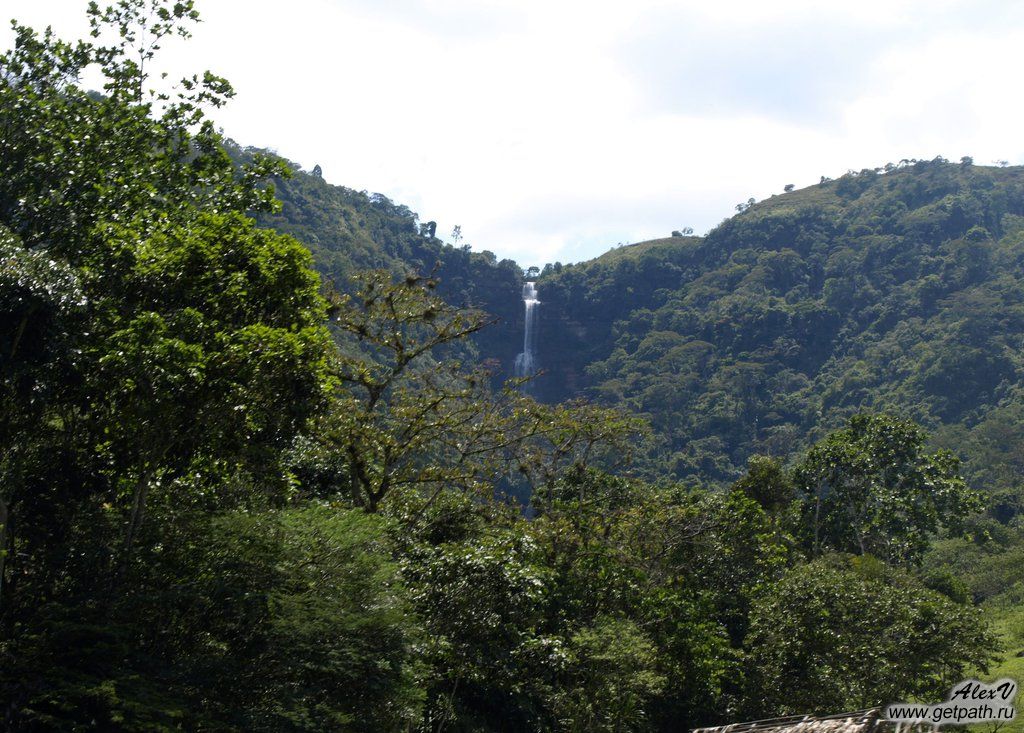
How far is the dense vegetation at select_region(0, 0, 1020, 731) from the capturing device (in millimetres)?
9727

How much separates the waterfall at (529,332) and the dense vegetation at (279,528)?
304 feet

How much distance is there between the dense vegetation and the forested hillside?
48.1 m

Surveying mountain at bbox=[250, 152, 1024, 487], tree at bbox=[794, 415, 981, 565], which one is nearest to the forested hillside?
mountain at bbox=[250, 152, 1024, 487]

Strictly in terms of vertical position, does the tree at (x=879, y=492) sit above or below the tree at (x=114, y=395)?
below

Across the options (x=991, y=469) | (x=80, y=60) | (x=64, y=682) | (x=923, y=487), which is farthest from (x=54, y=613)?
(x=991, y=469)

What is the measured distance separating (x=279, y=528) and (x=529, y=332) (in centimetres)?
10744

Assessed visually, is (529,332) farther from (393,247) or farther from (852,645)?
(852,645)

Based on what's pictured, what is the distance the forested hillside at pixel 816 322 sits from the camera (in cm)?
7900

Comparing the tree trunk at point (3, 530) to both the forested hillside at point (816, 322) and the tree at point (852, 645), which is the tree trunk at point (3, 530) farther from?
the forested hillside at point (816, 322)

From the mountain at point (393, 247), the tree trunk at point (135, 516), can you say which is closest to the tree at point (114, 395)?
the tree trunk at point (135, 516)

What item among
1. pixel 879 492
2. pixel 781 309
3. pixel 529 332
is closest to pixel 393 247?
Answer: pixel 529 332

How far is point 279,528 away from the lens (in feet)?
35.0

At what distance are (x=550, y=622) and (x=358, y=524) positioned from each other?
4827 mm

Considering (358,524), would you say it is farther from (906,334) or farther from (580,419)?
(906,334)
